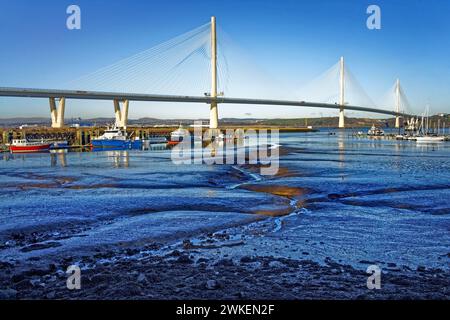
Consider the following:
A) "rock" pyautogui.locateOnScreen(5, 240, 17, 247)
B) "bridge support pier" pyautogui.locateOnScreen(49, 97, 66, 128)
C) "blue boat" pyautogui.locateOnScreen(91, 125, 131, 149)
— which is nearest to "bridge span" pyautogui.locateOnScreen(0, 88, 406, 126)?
"bridge support pier" pyautogui.locateOnScreen(49, 97, 66, 128)

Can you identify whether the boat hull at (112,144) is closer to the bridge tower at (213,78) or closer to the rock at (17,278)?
the bridge tower at (213,78)

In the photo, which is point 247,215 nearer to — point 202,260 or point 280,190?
point 202,260

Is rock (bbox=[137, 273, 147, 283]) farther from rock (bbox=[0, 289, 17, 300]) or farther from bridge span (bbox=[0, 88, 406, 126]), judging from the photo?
bridge span (bbox=[0, 88, 406, 126])

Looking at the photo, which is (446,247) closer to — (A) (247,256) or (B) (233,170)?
(A) (247,256)

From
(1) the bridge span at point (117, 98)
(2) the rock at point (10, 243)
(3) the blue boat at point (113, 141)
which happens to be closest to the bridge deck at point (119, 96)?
(1) the bridge span at point (117, 98)

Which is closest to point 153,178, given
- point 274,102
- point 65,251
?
point 65,251
